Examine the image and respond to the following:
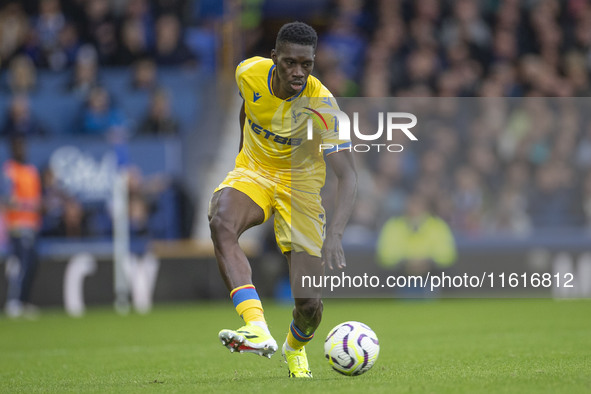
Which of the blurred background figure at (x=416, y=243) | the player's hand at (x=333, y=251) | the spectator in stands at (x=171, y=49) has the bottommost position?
the blurred background figure at (x=416, y=243)

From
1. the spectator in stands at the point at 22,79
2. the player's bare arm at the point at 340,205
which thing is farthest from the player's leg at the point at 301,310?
the spectator in stands at the point at 22,79

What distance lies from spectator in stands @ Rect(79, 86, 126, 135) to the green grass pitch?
3112 millimetres

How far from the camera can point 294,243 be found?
641 cm

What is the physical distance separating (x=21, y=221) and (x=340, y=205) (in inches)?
344

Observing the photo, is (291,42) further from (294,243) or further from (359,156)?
(359,156)

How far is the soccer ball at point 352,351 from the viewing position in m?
6.18

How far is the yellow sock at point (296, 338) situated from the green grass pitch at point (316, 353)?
0.83 feet

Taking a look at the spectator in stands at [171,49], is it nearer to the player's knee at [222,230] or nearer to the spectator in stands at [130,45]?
the spectator in stands at [130,45]

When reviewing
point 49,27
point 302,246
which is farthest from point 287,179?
point 49,27

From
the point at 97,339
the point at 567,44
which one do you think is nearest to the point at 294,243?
the point at 97,339

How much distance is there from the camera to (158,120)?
1586 centimetres

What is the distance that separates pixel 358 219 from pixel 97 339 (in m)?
6.22

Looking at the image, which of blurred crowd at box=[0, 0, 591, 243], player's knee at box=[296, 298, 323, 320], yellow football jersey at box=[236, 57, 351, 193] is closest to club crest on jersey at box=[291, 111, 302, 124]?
yellow football jersey at box=[236, 57, 351, 193]

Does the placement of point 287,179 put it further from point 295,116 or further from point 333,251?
point 333,251
